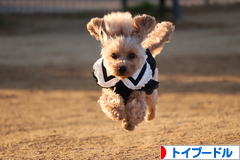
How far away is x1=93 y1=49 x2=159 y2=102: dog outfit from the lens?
4.55 meters

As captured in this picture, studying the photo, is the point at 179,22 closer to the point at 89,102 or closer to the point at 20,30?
the point at 20,30

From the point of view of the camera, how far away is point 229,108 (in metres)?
9.40

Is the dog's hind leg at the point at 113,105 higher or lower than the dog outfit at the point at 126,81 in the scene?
lower

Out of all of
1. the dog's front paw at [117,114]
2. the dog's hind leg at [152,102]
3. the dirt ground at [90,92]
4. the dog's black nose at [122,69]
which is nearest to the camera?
the dog's black nose at [122,69]

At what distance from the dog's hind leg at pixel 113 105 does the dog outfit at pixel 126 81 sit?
0.08 m

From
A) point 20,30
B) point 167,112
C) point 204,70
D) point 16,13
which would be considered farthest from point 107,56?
point 16,13

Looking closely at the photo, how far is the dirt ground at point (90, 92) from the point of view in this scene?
19.3ft

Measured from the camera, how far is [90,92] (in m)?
12.0

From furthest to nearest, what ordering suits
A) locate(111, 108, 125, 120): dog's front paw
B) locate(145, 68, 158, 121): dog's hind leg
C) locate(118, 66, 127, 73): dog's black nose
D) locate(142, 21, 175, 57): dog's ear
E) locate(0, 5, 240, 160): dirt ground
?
locate(0, 5, 240, 160): dirt ground < locate(142, 21, 175, 57): dog's ear < locate(145, 68, 158, 121): dog's hind leg < locate(111, 108, 125, 120): dog's front paw < locate(118, 66, 127, 73): dog's black nose

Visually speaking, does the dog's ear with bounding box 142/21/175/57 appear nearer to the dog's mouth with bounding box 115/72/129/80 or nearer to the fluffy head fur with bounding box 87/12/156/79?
the fluffy head fur with bounding box 87/12/156/79

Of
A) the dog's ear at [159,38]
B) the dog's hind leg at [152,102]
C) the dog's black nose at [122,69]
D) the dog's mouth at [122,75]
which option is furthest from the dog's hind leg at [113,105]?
the dog's ear at [159,38]

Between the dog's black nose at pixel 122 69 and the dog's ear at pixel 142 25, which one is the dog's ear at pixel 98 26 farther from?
the dog's black nose at pixel 122 69

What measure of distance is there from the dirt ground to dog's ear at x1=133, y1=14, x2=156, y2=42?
1.56m

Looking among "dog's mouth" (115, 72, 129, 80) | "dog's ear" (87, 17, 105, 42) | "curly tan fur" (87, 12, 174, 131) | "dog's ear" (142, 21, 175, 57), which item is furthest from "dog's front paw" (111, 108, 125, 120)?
"dog's ear" (142, 21, 175, 57)
